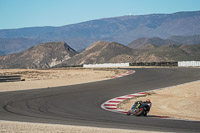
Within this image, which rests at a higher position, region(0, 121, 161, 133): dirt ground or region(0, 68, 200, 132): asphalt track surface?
region(0, 121, 161, 133): dirt ground

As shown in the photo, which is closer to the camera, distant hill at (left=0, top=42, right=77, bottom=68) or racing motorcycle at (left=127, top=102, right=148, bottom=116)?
racing motorcycle at (left=127, top=102, right=148, bottom=116)

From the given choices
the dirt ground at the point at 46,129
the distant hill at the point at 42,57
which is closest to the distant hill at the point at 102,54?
the distant hill at the point at 42,57

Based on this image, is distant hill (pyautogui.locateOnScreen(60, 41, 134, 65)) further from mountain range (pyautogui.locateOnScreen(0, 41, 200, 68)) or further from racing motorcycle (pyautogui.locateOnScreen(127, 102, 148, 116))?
racing motorcycle (pyautogui.locateOnScreen(127, 102, 148, 116))

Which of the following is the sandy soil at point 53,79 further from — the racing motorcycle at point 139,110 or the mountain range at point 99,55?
the mountain range at point 99,55

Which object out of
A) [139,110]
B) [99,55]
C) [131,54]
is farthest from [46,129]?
[99,55]

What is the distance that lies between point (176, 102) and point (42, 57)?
6445 inches

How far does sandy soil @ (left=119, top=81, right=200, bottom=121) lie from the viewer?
17234 mm

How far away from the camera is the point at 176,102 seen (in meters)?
20.8

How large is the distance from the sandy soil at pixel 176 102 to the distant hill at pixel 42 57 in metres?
145

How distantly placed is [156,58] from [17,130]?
109477 mm

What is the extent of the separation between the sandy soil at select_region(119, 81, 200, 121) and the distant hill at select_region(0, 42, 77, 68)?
145 meters

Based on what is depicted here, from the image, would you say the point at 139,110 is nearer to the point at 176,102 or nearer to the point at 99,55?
the point at 176,102

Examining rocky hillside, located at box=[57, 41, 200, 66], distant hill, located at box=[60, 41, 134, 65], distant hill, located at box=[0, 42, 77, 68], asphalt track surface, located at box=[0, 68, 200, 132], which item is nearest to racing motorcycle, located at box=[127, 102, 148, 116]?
asphalt track surface, located at box=[0, 68, 200, 132]

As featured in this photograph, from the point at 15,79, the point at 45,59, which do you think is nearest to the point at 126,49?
the point at 45,59
